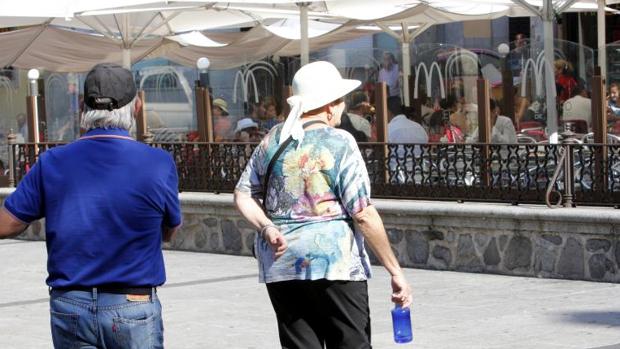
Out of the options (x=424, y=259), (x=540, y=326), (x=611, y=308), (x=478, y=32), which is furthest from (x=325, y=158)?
(x=478, y=32)

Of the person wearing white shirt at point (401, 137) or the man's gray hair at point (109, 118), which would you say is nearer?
the man's gray hair at point (109, 118)

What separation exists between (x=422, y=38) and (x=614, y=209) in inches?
617

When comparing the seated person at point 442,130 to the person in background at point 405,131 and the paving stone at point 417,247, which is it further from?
the paving stone at point 417,247

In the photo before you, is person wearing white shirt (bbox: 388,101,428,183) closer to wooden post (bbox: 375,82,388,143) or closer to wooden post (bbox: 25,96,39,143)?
wooden post (bbox: 375,82,388,143)

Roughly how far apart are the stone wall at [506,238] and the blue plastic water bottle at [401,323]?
17.3ft

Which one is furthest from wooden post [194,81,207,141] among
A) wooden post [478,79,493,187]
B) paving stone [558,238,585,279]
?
paving stone [558,238,585,279]

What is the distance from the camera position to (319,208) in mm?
5180

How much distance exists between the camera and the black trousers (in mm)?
5191

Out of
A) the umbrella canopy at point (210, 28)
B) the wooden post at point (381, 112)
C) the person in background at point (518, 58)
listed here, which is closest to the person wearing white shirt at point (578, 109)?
the person in background at point (518, 58)

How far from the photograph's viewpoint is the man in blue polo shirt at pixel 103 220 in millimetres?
4320

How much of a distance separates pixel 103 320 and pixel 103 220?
317 millimetres

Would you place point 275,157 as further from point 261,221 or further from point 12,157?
point 12,157

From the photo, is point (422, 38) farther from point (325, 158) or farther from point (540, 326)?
point (325, 158)

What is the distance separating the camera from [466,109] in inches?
521
